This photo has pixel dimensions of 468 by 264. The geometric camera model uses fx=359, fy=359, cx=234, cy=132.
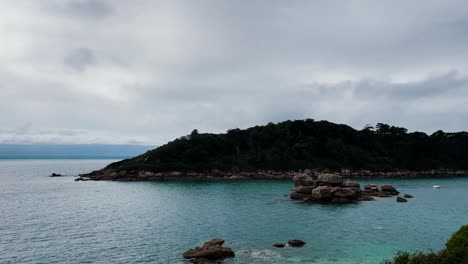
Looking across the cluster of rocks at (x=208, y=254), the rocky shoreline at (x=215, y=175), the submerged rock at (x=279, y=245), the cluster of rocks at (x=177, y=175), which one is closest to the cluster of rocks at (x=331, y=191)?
the submerged rock at (x=279, y=245)

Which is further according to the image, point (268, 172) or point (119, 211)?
point (268, 172)

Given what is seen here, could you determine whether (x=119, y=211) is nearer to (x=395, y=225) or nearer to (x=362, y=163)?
(x=395, y=225)

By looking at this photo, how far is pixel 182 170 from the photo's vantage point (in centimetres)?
15525

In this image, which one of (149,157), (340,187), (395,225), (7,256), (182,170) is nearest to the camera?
(7,256)

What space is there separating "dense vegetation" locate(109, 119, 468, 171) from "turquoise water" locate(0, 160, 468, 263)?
267 feet

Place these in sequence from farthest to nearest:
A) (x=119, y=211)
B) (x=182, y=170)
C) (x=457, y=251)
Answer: (x=182, y=170) → (x=119, y=211) → (x=457, y=251)

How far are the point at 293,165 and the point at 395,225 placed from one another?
114 m

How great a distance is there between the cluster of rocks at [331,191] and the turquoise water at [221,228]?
15.2 ft

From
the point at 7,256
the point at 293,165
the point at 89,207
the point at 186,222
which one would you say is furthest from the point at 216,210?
the point at 293,165

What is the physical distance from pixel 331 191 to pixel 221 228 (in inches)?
1431

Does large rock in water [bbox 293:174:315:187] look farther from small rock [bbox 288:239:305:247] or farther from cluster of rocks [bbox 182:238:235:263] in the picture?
cluster of rocks [bbox 182:238:235:263]

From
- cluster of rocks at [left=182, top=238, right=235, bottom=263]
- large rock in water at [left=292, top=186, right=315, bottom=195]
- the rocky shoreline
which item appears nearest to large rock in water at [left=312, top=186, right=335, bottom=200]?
large rock in water at [left=292, top=186, right=315, bottom=195]

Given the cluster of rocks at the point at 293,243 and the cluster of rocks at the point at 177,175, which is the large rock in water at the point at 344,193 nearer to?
the cluster of rocks at the point at 293,243

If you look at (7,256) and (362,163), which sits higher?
(362,163)
